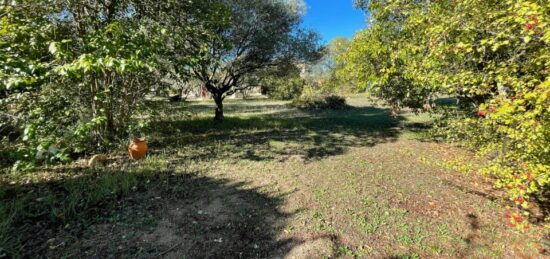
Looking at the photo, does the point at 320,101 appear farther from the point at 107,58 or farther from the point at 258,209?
the point at 107,58

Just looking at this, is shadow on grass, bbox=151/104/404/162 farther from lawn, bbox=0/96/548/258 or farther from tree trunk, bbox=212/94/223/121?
tree trunk, bbox=212/94/223/121

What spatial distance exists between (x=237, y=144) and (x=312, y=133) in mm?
3286

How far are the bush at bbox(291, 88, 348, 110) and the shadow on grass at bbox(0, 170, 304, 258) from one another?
1468 cm

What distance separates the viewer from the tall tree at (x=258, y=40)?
32.8ft

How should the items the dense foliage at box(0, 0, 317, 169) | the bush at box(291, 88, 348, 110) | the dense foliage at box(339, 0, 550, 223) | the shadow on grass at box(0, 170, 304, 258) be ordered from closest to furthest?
the dense foliage at box(339, 0, 550, 223), the dense foliage at box(0, 0, 317, 169), the shadow on grass at box(0, 170, 304, 258), the bush at box(291, 88, 348, 110)

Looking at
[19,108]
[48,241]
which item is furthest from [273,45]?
[48,241]

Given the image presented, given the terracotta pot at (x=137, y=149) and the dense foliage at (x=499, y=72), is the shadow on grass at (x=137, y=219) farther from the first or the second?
the dense foliage at (x=499, y=72)

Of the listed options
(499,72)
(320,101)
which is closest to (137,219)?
(499,72)

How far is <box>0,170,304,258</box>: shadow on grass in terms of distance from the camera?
10.6 ft

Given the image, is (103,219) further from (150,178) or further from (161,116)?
(161,116)

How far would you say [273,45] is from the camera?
423 inches

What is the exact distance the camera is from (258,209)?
429cm

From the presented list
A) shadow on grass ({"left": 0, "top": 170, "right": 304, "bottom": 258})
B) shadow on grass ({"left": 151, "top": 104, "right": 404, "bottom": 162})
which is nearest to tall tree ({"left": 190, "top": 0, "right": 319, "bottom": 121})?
shadow on grass ({"left": 151, "top": 104, "right": 404, "bottom": 162})

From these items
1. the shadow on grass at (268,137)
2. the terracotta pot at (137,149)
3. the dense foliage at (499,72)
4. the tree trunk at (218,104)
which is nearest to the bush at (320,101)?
the shadow on grass at (268,137)
